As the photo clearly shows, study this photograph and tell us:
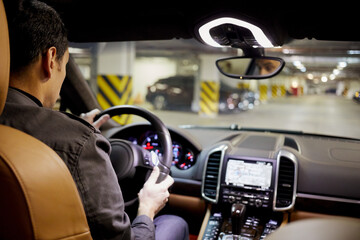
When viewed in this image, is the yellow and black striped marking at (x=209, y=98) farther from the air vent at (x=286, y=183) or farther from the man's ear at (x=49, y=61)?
the man's ear at (x=49, y=61)

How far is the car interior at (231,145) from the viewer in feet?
7.20

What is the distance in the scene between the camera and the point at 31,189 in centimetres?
110

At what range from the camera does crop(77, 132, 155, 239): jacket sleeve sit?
4.39ft

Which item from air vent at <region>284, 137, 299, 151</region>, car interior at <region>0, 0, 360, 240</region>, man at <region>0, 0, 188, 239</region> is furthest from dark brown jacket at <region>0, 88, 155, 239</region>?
air vent at <region>284, 137, 299, 151</region>

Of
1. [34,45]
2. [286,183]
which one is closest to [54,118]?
[34,45]

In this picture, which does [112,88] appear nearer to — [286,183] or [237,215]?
[286,183]

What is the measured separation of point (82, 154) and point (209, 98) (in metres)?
15.7

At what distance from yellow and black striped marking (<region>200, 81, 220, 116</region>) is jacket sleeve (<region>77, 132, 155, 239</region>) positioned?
15.1m

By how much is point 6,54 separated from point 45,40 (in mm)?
342

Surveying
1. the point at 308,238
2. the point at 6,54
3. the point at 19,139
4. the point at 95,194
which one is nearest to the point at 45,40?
the point at 6,54

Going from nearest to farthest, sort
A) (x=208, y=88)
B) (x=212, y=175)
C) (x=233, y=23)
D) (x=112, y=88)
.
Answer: (x=233, y=23) → (x=212, y=175) → (x=112, y=88) → (x=208, y=88)

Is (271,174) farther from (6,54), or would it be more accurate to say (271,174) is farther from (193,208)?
(6,54)

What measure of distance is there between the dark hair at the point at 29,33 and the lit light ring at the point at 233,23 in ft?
3.12

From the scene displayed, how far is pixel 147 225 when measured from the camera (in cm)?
176
